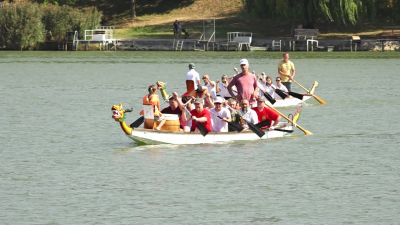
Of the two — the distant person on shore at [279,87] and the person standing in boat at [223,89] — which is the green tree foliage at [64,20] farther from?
the person standing in boat at [223,89]

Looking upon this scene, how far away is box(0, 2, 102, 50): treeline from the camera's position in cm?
9388

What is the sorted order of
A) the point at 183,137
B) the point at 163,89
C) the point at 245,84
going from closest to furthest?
the point at 183,137 < the point at 245,84 < the point at 163,89

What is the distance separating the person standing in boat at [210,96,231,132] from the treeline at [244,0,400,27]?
177 feet

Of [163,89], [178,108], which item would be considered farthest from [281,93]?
[178,108]

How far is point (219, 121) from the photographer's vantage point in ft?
111

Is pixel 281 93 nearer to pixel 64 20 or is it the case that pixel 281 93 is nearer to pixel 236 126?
pixel 236 126

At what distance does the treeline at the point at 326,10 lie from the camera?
8731 centimetres

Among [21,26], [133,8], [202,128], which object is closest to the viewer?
[202,128]

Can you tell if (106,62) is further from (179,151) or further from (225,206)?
(225,206)

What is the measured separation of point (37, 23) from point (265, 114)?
197ft

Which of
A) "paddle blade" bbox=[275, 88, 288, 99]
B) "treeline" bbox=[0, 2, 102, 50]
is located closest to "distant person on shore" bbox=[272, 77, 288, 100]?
"paddle blade" bbox=[275, 88, 288, 99]

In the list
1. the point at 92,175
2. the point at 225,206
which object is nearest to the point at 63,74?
the point at 92,175

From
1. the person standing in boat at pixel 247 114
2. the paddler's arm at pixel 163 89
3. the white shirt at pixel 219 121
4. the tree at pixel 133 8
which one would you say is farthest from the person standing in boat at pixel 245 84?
the tree at pixel 133 8

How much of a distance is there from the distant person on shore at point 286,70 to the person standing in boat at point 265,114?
1122 cm
